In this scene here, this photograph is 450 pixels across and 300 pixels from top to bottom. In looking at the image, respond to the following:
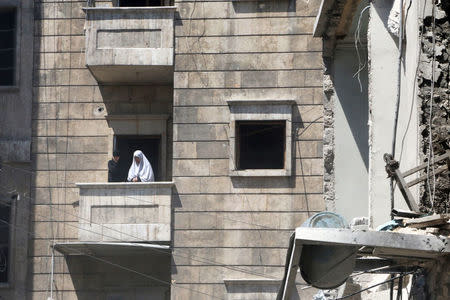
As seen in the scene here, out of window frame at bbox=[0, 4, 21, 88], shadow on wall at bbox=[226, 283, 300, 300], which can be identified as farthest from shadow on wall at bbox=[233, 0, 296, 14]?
shadow on wall at bbox=[226, 283, 300, 300]

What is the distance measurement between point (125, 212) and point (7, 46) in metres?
4.09

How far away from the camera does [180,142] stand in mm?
21344

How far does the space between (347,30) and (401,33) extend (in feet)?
24.1

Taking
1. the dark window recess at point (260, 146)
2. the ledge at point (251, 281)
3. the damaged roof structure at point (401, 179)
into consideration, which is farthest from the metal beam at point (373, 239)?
the dark window recess at point (260, 146)

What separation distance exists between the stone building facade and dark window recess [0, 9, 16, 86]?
0.53 meters

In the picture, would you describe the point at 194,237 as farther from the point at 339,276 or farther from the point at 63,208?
the point at 339,276

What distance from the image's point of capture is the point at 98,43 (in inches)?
829

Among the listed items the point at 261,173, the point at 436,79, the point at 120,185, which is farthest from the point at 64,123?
the point at 436,79

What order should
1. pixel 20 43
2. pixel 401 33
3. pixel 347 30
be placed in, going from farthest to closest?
1. pixel 20 43
2. pixel 347 30
3. pixel 401 33

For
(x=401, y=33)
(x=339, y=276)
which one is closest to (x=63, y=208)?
(x=401, y=33)

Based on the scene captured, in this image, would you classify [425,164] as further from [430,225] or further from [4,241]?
[4,241]

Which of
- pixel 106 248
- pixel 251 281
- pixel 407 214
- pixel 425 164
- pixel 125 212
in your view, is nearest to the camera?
pixel 407 214

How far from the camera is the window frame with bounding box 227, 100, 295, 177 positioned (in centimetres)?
2114

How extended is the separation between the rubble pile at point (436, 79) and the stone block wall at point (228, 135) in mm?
9085
